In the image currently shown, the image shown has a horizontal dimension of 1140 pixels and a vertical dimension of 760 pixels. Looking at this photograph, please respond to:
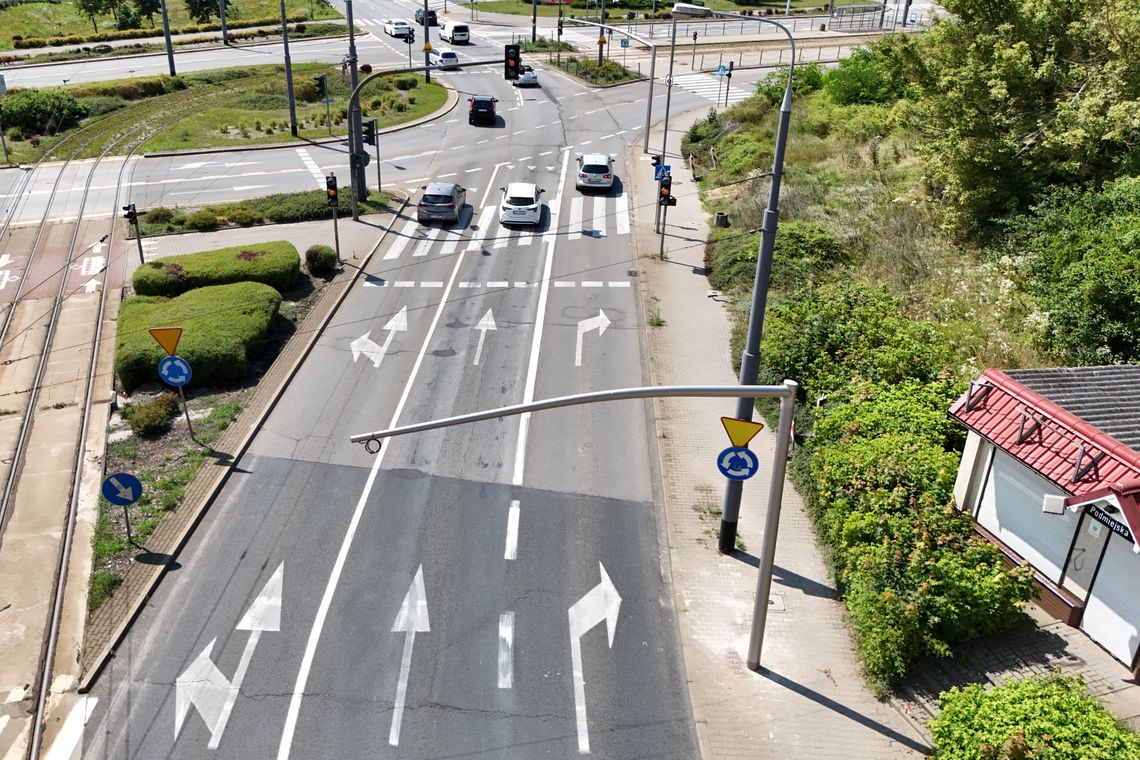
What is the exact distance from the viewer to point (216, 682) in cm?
1505

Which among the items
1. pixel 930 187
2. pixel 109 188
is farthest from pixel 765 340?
pixel 109 188

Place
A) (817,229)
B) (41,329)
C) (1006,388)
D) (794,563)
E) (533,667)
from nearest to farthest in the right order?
(533,667) < (1006,388) < (794,563) < (41,329) < (817,229)

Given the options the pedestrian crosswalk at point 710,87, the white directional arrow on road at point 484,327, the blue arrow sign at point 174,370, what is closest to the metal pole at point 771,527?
the white directional arrow on road at point 484,327

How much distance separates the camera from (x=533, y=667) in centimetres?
1556

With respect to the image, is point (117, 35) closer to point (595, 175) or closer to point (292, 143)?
point (292, 143)

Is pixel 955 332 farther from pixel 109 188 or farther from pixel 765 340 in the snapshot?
pixel 109 188

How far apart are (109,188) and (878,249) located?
3275 centimetres

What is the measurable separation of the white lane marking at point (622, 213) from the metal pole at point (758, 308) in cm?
2036

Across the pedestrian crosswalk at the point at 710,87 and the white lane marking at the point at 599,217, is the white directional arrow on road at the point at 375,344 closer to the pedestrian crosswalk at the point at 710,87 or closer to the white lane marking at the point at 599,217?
the white lane marking at the point at 599,217

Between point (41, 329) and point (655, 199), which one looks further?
point (655, 199)

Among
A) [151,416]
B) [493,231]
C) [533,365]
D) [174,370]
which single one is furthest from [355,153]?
[174,370]

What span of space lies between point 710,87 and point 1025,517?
51.1 metres

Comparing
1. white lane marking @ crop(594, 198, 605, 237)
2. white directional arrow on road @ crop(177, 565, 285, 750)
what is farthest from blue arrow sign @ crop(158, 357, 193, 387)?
white lane marking @ crop(594, 198, 605, 237)

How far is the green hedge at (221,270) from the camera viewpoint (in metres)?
28.8
